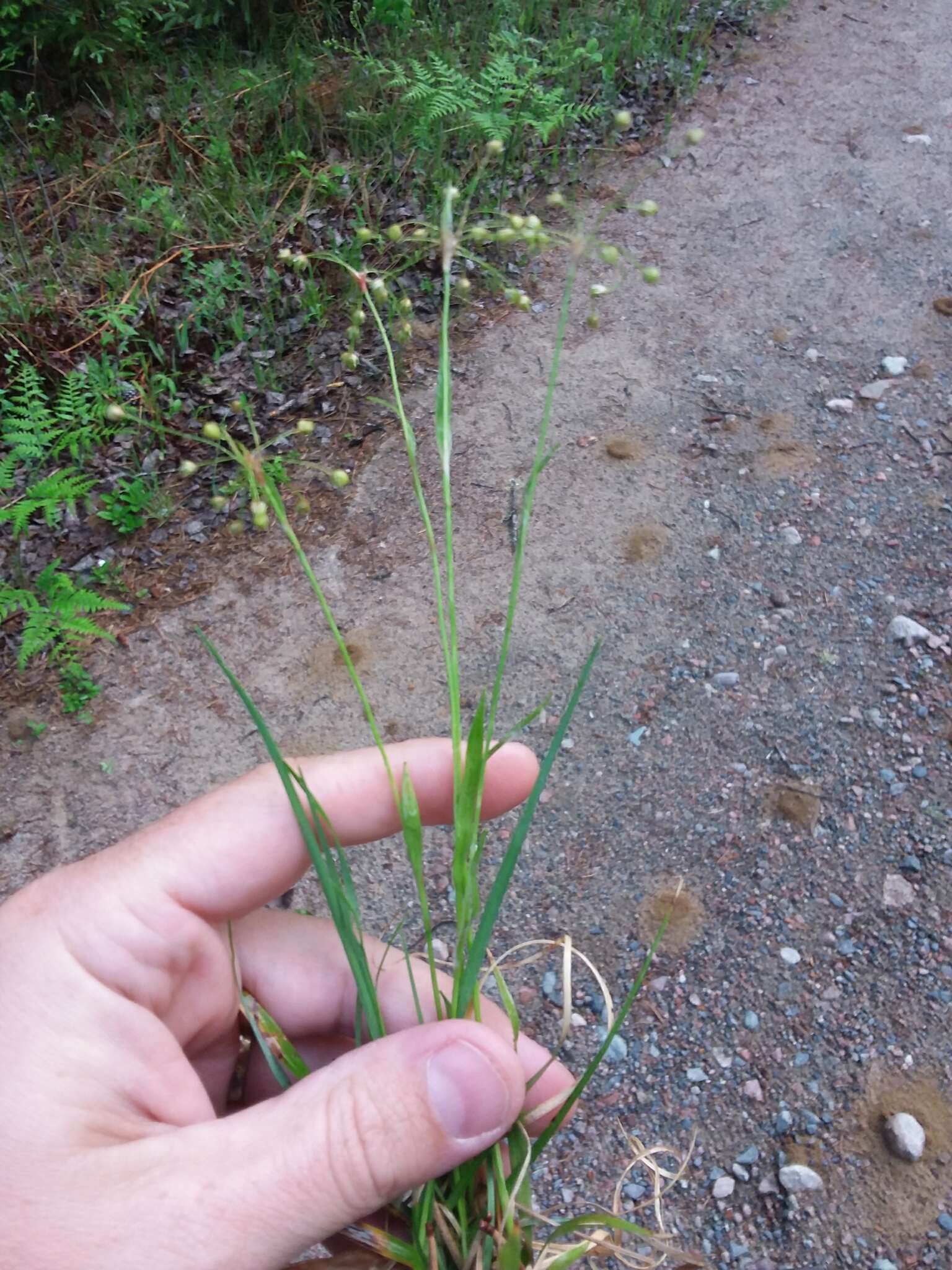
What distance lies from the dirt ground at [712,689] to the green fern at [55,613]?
13 cm

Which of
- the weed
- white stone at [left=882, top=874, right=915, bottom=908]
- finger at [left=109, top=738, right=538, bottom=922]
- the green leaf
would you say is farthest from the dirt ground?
the green leaf

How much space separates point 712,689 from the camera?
2.61 meters

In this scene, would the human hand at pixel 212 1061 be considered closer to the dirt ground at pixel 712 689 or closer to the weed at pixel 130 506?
the dirt ground at pixel 712 689

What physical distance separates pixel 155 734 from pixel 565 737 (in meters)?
1.14

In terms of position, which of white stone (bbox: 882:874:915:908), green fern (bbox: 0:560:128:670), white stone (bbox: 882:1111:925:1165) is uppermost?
green fern (bbox: 0:560:128:670)

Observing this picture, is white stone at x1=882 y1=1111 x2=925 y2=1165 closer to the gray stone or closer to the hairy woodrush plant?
the hairy woodrush plant

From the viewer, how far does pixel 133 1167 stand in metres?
1.16

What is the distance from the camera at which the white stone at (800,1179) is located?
1.86 metres

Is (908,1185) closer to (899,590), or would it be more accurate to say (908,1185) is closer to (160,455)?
(899,590)

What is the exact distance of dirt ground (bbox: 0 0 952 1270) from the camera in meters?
1.99

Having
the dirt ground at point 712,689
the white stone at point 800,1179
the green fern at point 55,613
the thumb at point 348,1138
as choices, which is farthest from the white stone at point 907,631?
the green fern at point 55,613

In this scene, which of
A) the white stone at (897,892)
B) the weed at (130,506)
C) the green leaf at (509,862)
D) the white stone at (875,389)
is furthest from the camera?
the white stone at (875,389)

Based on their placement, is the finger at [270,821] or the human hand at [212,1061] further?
the finger at [270,821]

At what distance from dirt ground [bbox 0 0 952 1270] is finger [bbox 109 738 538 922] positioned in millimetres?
777
